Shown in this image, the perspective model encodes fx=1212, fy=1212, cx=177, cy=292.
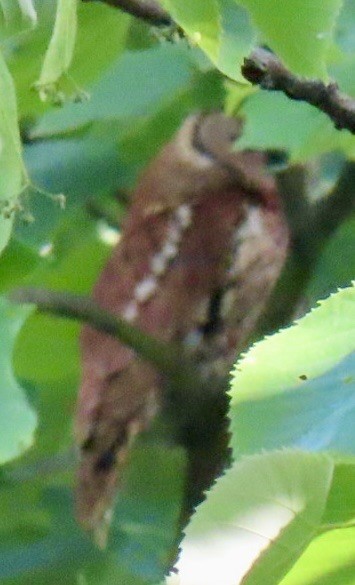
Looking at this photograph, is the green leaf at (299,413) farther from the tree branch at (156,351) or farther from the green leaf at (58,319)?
the green leaf at (58,319)

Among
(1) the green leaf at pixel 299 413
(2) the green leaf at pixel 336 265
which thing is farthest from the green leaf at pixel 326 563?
(2) the green leaf at pixel 336 265

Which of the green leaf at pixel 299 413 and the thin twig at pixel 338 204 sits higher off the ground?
the green leaf at pixel 299 413

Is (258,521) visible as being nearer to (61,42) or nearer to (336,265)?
(61,42)

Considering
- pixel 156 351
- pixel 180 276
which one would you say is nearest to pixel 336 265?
pixel 180 276

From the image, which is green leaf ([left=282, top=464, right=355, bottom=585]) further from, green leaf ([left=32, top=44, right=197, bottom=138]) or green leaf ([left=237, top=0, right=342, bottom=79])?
green leaf ([left=32, top=44, right=197, bottom=138])

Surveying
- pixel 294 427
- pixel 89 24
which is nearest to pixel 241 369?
pixel 294 427

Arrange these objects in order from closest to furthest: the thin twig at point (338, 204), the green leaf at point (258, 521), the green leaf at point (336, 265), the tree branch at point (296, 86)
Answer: the green leaf at point (258, 521) < the tree branch at point (296, 86) < the thin twig at point (338, 204) < the green leaf at point (336, 265)

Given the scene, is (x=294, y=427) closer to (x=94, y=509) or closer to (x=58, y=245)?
(x=94, y=509)
